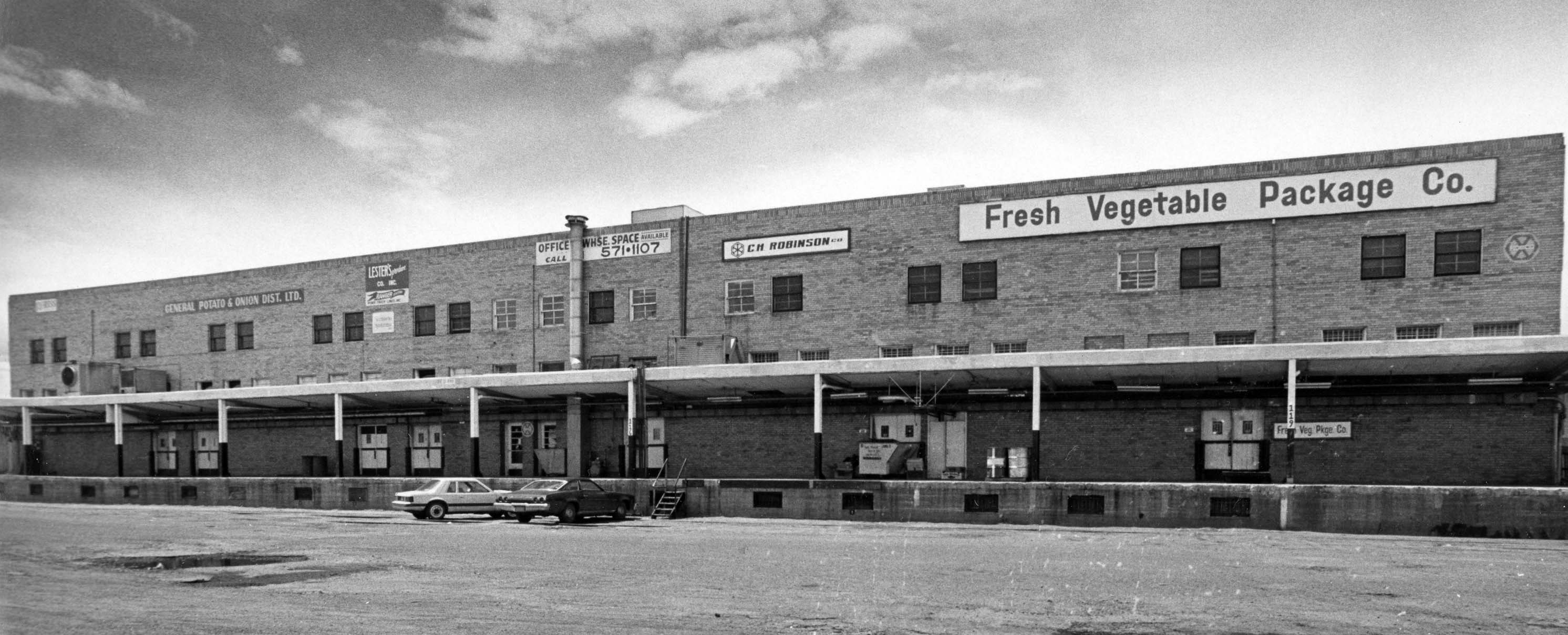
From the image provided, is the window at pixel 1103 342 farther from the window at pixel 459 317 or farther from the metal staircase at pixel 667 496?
the window at pixel 459 317

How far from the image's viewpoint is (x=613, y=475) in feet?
109

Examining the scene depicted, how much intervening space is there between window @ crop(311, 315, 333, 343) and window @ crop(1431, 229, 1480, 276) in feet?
121

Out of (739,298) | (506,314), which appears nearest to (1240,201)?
(739,298)

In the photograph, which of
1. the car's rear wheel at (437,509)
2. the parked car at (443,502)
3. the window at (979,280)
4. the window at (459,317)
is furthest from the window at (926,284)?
the window at (459,317)

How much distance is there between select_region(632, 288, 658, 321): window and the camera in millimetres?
34125

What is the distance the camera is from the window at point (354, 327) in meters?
38.8

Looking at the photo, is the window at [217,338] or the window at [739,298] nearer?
the window at [739,298]

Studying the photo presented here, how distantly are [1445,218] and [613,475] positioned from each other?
971 inches

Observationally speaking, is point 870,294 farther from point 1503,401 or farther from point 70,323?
point 70,323

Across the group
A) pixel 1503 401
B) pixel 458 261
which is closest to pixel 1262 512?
pixel 1503 401

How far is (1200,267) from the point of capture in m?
27.5

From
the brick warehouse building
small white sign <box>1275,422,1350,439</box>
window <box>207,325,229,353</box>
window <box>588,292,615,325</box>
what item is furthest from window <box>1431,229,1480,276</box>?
window <box>207,325,229,353</box>

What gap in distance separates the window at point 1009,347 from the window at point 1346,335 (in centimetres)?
763

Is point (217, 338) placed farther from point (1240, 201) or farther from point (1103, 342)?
point (1240, 201)
